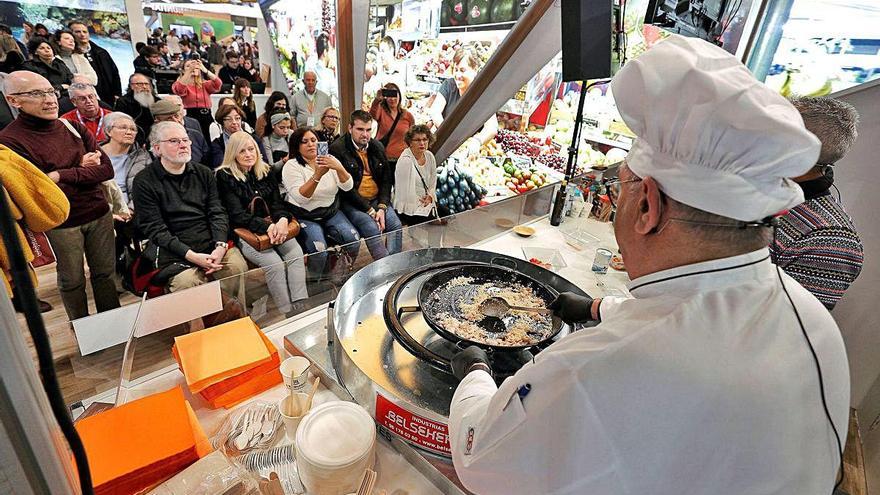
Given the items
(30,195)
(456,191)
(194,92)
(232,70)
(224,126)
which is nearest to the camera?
(30,195)

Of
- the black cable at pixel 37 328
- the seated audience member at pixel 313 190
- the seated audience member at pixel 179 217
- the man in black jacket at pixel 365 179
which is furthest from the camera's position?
the man in black jacket at pixel 365 179

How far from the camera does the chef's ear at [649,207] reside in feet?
2.70

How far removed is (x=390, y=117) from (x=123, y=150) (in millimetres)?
2372

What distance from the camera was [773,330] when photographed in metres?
0.75

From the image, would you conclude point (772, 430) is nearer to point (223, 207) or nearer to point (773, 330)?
point (773, 330)

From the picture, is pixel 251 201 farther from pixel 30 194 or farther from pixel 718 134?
pixel 718 134

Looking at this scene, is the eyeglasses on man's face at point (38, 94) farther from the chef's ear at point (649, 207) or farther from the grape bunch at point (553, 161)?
the grape bunch at point (553, 161)

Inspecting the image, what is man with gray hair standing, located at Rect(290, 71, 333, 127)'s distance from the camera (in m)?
5.03

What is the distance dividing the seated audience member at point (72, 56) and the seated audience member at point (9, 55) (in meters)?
0.33

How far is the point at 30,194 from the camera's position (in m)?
2.01

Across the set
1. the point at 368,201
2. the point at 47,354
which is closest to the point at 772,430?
the point at 47,354

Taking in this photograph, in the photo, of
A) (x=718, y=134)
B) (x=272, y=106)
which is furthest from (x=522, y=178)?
(x=718, y=134)

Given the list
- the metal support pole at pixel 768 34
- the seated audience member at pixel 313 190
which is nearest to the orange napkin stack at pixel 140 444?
the seated audience member at pixel 313 190

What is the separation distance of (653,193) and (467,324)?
883 mm
